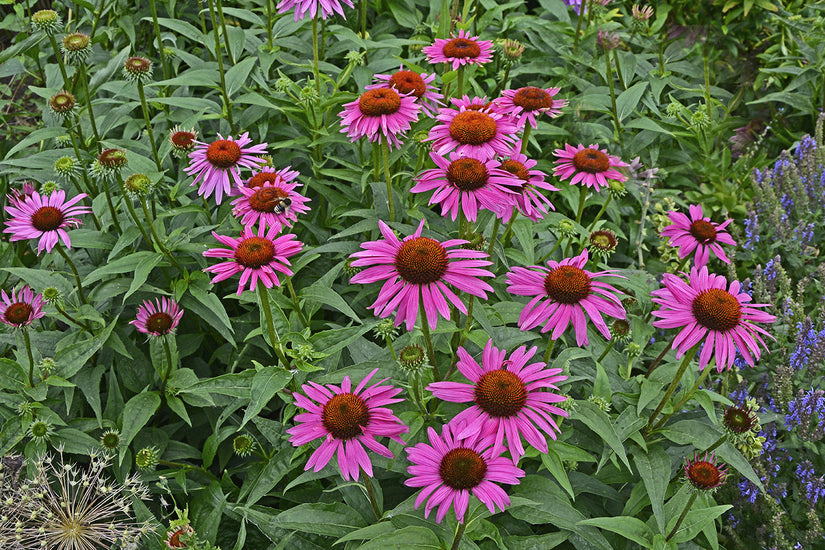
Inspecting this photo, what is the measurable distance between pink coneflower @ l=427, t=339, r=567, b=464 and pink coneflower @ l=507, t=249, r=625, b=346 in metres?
0.14

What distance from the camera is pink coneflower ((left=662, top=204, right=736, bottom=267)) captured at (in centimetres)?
213

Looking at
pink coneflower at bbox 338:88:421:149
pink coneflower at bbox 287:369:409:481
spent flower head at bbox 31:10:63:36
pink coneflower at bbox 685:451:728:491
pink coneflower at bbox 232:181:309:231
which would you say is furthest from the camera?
spent flower head at bbox 31:10:63:36

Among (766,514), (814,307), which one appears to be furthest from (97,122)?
(814,307)

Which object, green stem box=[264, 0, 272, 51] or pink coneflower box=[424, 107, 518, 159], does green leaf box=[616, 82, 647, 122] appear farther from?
green stem box=[264, 0, 272, 51]

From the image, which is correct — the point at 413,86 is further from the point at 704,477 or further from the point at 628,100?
the point at 704,477

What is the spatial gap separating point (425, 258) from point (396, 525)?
0.69 meters

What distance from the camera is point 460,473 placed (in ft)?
4.58

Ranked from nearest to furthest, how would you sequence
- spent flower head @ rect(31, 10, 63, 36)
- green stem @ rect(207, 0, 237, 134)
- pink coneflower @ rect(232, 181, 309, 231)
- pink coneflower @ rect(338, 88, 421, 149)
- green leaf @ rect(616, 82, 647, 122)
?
pink coneflower @ rect(232, 181, 309, 231) < pink coneflower @ rect(338, 88, 421, 149) < spent flower head @ rect(31, 10, 63, 36) < green stem @ rect(207, 0, 237, 134) < green leaf @ rect(616, 82, 647, 122)

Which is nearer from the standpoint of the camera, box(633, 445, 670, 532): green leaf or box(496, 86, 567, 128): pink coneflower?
box(633, 445, 670, 532): green leaf

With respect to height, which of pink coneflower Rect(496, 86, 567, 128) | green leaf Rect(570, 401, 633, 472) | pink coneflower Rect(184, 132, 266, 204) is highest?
pink coneflower Rect(496, 86, 567, 128)

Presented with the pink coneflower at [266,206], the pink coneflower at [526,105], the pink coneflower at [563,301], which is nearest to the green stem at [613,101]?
the pink coneflower at [526,105]

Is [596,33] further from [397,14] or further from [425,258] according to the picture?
[425,258]

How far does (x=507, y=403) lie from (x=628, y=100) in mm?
2042

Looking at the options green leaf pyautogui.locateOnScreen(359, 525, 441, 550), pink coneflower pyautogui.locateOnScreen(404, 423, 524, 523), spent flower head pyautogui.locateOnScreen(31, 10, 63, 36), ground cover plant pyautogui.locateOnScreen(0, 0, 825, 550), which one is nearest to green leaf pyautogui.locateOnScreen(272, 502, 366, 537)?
ground cover plant pyautogui.locateOnScreen(0, 0, 825, 550)
